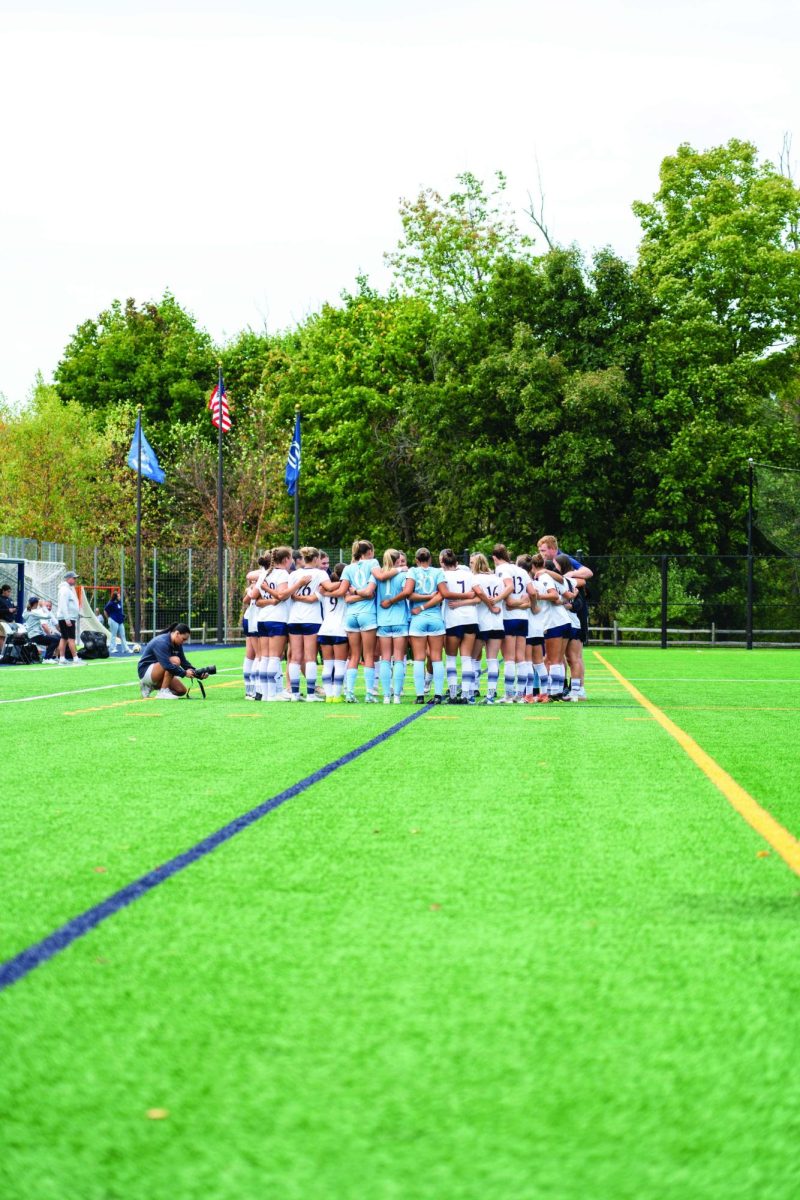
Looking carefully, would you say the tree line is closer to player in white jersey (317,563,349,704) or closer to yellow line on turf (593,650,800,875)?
player in white jersey (317,563,349,704)

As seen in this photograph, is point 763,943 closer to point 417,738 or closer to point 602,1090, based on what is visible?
point 602,1090

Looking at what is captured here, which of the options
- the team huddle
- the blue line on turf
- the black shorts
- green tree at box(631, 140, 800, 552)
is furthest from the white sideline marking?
green tree at box(631, 140, 800, 552)

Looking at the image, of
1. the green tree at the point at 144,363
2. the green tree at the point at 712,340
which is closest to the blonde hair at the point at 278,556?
the green tree at the point at 712,340

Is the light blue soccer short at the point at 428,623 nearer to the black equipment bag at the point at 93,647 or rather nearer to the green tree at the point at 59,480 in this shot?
the black equipment bag at the point at 93,647

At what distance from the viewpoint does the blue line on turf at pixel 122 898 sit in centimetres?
441

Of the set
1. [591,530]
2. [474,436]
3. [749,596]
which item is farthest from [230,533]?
[749,596]

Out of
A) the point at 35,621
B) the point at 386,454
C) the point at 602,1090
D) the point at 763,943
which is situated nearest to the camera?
the point at 602,1090

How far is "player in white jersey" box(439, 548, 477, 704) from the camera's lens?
1697 cm

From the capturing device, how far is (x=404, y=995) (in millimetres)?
4051

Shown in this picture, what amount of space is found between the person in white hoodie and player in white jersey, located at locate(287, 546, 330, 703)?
11161mm

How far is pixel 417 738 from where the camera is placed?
12469 mm

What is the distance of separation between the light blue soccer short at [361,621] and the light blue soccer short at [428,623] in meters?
0.51

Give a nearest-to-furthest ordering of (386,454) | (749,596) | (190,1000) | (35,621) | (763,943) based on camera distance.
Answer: (190,1000) < (763,943) < (35,621) < (749,596) < (386,454)

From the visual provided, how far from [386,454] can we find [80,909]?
51.2 metres
